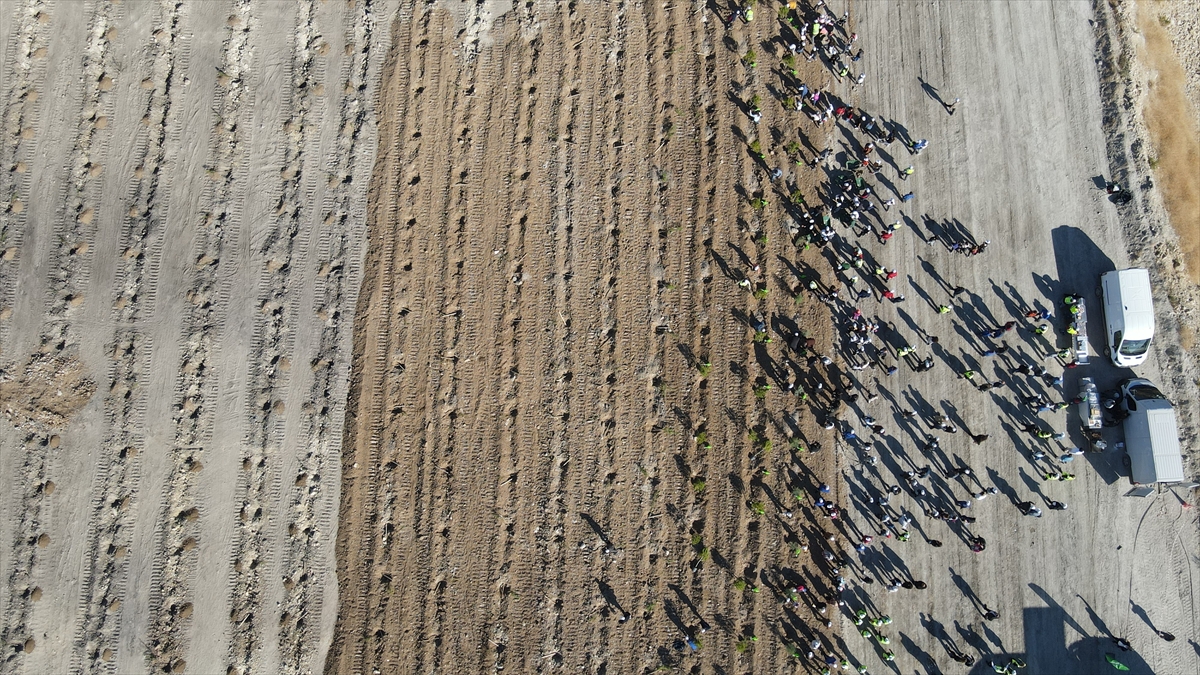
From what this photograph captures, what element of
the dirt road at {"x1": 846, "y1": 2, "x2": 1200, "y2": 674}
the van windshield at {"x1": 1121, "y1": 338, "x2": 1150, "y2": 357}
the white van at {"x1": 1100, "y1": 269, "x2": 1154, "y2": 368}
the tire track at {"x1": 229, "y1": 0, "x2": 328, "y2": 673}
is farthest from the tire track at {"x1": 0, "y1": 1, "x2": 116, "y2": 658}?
the van windshield at {"x1": 1121, "y1": 338, "x2": 1150, "y2": 357}

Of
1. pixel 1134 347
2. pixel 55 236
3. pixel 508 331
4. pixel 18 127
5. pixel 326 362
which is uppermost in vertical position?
pixel 18 127

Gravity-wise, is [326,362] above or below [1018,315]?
below

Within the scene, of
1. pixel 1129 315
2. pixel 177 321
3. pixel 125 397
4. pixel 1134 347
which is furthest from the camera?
pixel 177 321

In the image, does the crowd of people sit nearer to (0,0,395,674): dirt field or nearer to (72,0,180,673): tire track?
(0,0,395,674): dirt field

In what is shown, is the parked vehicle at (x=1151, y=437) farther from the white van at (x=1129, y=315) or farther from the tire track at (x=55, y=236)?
the tire track at (x=55, y=236)

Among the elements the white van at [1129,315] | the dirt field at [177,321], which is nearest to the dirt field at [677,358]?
the white van at [1129,315]

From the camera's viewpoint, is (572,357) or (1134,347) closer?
(1134,347)

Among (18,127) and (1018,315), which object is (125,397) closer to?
(18,127)

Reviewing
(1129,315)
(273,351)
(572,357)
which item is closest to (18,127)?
(273,351)
